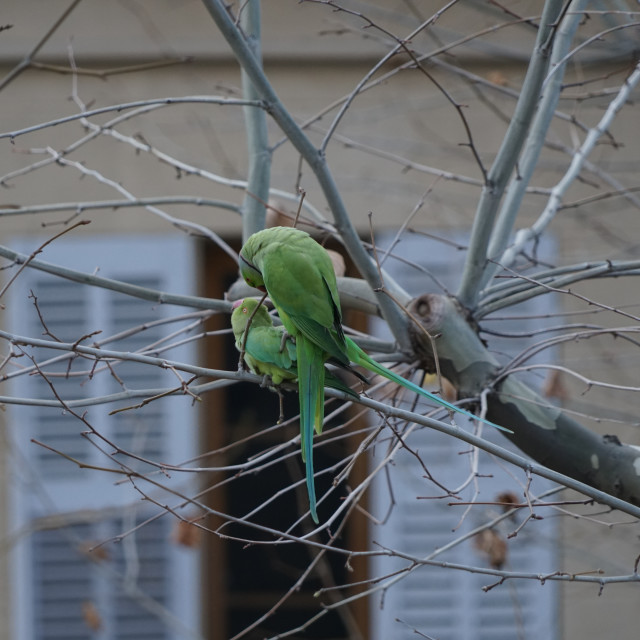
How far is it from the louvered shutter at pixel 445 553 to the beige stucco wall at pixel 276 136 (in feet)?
0.42

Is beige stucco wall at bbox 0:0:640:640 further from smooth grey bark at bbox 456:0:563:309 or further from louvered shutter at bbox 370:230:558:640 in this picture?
smooth grey bark at bbox 456:0:563:309

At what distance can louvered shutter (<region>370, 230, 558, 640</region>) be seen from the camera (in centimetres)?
331

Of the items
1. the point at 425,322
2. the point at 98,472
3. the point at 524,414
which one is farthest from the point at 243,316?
the point at 98,472

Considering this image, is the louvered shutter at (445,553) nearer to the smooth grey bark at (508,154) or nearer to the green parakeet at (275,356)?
the smooth grey bark at (508,154)

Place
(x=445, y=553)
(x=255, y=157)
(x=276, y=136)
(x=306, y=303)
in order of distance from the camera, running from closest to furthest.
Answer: (x=306, y=303) < (x=255, y=157) < (x=445, y=553) < (x=276, y=136)

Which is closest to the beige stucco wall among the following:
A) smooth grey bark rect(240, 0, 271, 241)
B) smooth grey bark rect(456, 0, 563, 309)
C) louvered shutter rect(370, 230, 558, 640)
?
louvered shutter rect(370, 230, 558, 640)

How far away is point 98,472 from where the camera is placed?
3.33 meters

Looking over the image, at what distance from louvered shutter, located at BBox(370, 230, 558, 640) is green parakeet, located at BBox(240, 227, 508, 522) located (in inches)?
78.9

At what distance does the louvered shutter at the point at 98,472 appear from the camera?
3.32 meters

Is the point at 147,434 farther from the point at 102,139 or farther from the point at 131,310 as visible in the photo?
the point at 102,139

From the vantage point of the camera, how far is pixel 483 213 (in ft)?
5.04

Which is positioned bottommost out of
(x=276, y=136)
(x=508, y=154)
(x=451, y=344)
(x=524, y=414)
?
(x=524, y=414)

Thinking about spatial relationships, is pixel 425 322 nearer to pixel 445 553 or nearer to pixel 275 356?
pixel 275 356

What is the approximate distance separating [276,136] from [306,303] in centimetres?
226
